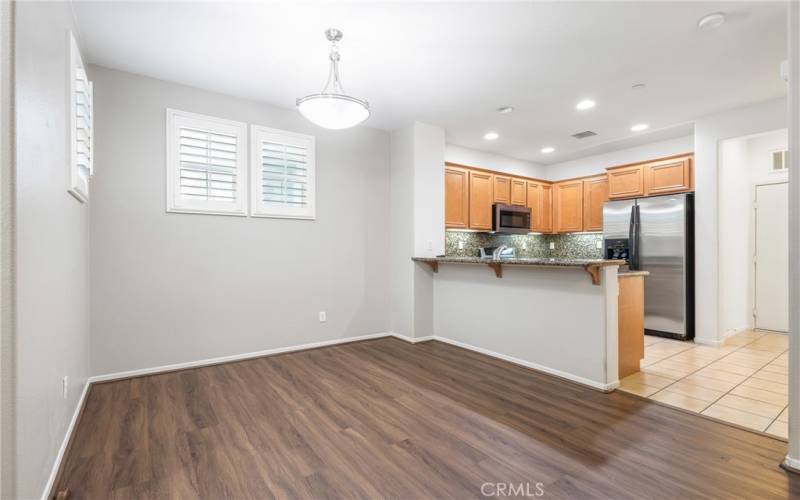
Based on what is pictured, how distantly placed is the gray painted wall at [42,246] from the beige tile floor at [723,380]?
3755 mm

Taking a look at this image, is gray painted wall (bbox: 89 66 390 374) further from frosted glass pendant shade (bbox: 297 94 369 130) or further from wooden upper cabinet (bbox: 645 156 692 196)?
wooden upper cabinet (bbox: 645 156 692 196)

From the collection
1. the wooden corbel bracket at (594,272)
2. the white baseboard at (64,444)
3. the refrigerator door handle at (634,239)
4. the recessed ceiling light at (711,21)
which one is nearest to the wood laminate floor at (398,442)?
the white baseboard at (64,444)

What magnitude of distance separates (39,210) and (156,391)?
1.95 m

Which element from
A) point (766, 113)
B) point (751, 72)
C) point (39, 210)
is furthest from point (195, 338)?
point (766, 113)

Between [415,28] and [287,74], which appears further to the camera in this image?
[287,74]

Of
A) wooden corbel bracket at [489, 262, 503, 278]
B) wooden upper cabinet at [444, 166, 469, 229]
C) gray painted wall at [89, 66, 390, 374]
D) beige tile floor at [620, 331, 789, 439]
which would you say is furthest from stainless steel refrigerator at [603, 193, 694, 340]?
gray painted wall at [89, 66, 390, 374]

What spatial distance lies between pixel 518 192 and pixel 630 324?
3.54 metres

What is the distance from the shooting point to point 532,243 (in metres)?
7.23

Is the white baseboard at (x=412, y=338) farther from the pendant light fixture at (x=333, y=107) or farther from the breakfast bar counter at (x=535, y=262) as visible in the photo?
the pendant light fixture at (x=333, y=107)

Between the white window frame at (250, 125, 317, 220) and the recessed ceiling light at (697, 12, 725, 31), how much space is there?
12.0ft

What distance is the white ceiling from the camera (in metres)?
2.55

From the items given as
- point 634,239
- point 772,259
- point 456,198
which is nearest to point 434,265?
point 456,198

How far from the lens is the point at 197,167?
12.2 feet

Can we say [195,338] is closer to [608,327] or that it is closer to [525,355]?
[525,355]
